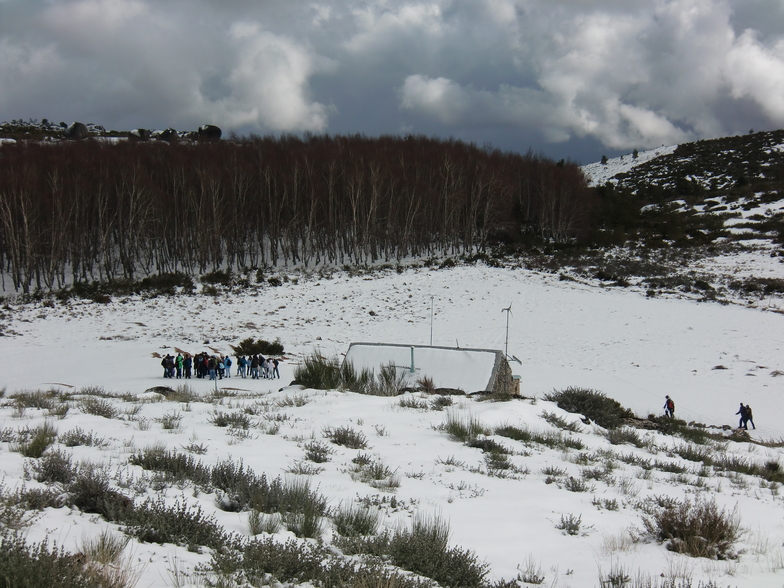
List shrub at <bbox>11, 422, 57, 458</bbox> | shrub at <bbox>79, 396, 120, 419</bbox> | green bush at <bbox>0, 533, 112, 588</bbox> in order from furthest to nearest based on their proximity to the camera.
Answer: shrub at <bbox>79, 396, 120, 419</bbox> < shrub at <bbox>11, 422, 57, 458</bbox> < green bush at <bbox>0, 533, 112, 588</bbox>

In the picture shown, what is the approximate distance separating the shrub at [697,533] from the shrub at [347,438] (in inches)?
139

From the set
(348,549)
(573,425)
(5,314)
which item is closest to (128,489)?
(348,549)

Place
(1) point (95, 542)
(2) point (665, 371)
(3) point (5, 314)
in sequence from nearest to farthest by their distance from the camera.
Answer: (1) point (95, 542) < (2) point (665, 371) < (3) point (5, 314)

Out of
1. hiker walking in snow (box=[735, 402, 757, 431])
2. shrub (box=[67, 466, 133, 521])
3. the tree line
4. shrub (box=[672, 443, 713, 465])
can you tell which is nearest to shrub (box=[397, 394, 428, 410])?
shrub (box=[672, 443, 713, 465])

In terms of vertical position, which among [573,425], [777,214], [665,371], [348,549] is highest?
[777,214]

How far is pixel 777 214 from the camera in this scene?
57.9m

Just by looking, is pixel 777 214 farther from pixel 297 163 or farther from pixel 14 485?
pixel 14 485

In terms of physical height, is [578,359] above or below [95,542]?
below

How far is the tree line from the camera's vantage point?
43094 mm

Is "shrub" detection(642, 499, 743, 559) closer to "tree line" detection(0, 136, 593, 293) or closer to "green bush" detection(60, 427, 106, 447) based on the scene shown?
"green bush" detection(60, 427, 106, 447)

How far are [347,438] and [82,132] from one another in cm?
9514

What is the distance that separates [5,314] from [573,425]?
120ft

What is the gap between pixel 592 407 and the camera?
11.4m

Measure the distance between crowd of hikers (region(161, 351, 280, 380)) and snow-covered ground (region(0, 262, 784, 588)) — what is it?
26.8 inches
